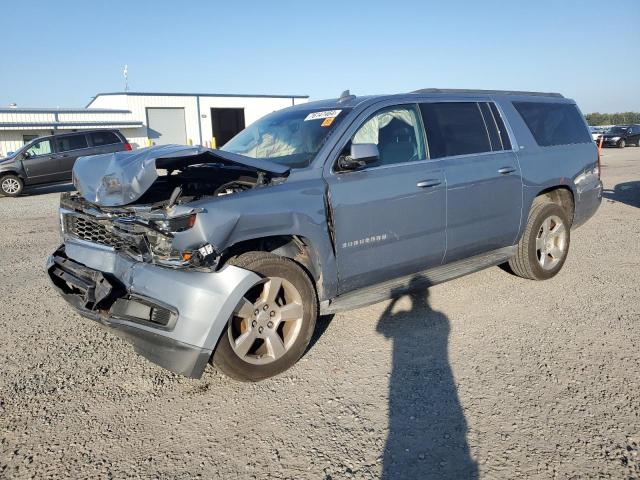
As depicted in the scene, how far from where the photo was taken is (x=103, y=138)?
16953 millimetres

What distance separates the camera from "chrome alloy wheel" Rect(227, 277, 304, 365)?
3180mm

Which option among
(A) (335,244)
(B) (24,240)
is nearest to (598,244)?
(A) (335,244)

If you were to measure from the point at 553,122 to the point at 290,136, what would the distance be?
312 centimetres

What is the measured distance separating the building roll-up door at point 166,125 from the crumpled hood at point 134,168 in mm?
30264

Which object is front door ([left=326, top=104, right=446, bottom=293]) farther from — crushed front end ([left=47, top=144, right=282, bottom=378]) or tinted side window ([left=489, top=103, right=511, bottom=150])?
tinted side window ([left=489, top=103, right=511, bottom=150])

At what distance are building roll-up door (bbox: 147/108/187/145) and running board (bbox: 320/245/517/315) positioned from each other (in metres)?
30.2

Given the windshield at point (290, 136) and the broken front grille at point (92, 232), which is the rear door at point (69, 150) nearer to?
the windshield at point (290, 136)

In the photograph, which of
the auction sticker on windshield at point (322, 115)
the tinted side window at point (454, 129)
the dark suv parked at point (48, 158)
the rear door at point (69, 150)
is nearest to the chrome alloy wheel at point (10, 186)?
the dark suv parked at point (48, 158)

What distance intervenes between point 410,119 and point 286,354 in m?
2.25

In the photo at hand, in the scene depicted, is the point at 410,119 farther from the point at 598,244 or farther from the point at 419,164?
the point at 598,244

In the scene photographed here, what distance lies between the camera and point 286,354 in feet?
11.1

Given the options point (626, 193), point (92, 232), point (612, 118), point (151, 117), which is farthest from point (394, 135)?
point (612, 118)

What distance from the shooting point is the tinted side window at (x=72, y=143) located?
53.1 ft

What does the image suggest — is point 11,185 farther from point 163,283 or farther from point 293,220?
point 293,220
